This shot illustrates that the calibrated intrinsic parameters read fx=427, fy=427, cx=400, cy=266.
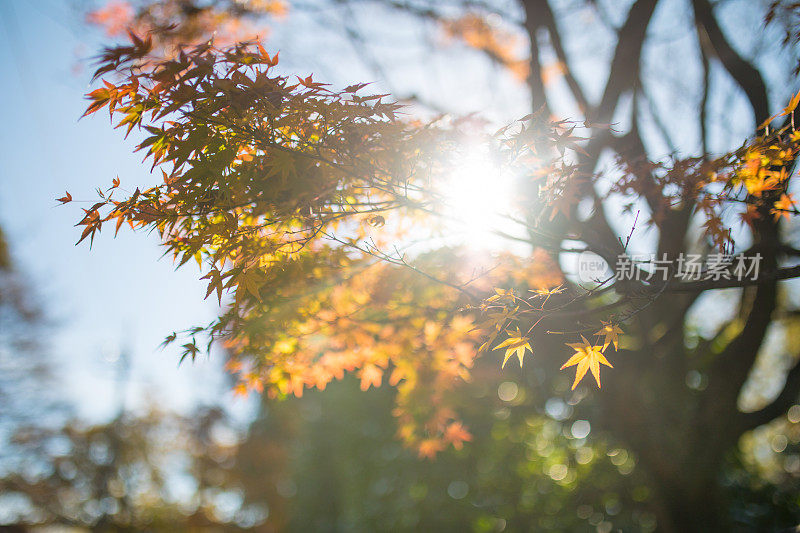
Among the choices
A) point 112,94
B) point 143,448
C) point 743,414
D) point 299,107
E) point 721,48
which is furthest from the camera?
point 143,448

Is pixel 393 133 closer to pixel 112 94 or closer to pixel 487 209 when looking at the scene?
pixel 487 209

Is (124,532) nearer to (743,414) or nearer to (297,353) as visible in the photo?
(297,353)

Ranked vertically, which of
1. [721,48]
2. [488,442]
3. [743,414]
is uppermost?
[721,48]

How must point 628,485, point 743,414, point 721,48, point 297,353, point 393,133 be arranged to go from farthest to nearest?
point 628,485 < point 743,414 < point 721,48 < point 297,353 < point 393,133

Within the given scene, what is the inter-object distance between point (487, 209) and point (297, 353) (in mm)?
1391

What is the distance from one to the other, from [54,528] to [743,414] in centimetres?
1112

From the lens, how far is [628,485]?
17.2 ft

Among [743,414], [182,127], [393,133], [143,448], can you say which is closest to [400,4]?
[393,133]

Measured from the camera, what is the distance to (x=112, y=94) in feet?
5.05

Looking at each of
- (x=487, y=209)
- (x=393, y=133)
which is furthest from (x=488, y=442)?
(x=393, y=133)

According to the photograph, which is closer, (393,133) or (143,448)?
(393,133)

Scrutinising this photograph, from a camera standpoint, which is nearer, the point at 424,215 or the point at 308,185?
the point at 308,185

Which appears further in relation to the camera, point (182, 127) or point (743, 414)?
point (743, 414)

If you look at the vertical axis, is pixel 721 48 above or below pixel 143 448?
above
